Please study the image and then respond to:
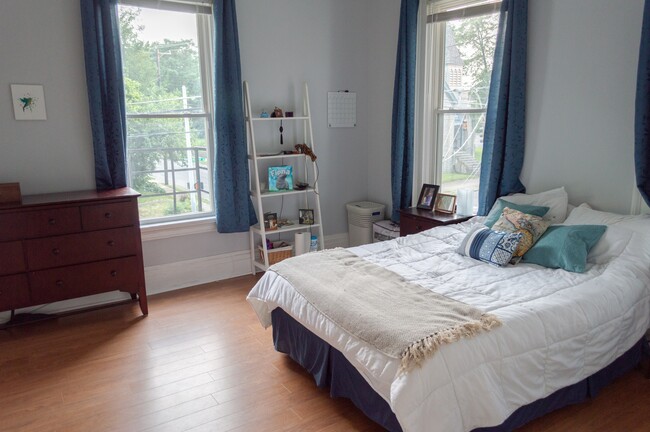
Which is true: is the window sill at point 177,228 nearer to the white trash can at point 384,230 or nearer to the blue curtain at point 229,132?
the blue curtain at point 229,132

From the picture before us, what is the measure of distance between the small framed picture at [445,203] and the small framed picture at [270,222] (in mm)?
1423

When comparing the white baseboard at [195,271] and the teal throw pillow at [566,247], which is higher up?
the teal throw pillow at [566,247]

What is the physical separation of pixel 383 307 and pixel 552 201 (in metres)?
1.66

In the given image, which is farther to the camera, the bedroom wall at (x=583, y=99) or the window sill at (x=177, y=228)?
the window sill at (x=177, y=228)

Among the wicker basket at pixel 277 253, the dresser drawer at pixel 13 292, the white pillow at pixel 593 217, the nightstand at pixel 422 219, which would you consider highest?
the white pillow at pixel 593 217

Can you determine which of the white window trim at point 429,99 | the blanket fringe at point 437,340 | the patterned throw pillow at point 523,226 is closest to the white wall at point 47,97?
the white window trim at point 429,99

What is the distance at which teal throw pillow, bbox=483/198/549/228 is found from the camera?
10.1 ft

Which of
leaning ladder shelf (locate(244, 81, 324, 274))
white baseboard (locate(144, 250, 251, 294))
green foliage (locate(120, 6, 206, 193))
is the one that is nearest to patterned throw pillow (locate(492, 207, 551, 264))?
leaning ladder shelf (locate(244, 81, 324, 274))

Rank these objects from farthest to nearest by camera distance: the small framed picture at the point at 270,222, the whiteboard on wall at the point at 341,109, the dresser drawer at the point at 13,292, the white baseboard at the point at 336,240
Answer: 1. the white baseboard at the point at 336,240
2. the whiteboard on wall at the point at 341,109
3. the small framed picture at the point at 270,222
4. the dresser drawer at the point at 13,292

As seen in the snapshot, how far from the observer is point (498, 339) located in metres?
1.94

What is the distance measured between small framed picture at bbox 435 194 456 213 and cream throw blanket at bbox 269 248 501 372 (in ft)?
4.64

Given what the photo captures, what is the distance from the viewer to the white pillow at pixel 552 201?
3.09 metres

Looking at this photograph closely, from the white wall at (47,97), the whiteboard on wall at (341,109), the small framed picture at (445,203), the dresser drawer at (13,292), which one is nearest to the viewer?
the dresser drawer at (13,292)

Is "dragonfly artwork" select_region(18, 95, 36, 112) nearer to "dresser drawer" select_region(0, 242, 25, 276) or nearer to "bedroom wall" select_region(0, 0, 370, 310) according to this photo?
"bedroom wall" select_region(0, 0, 370, 310)
